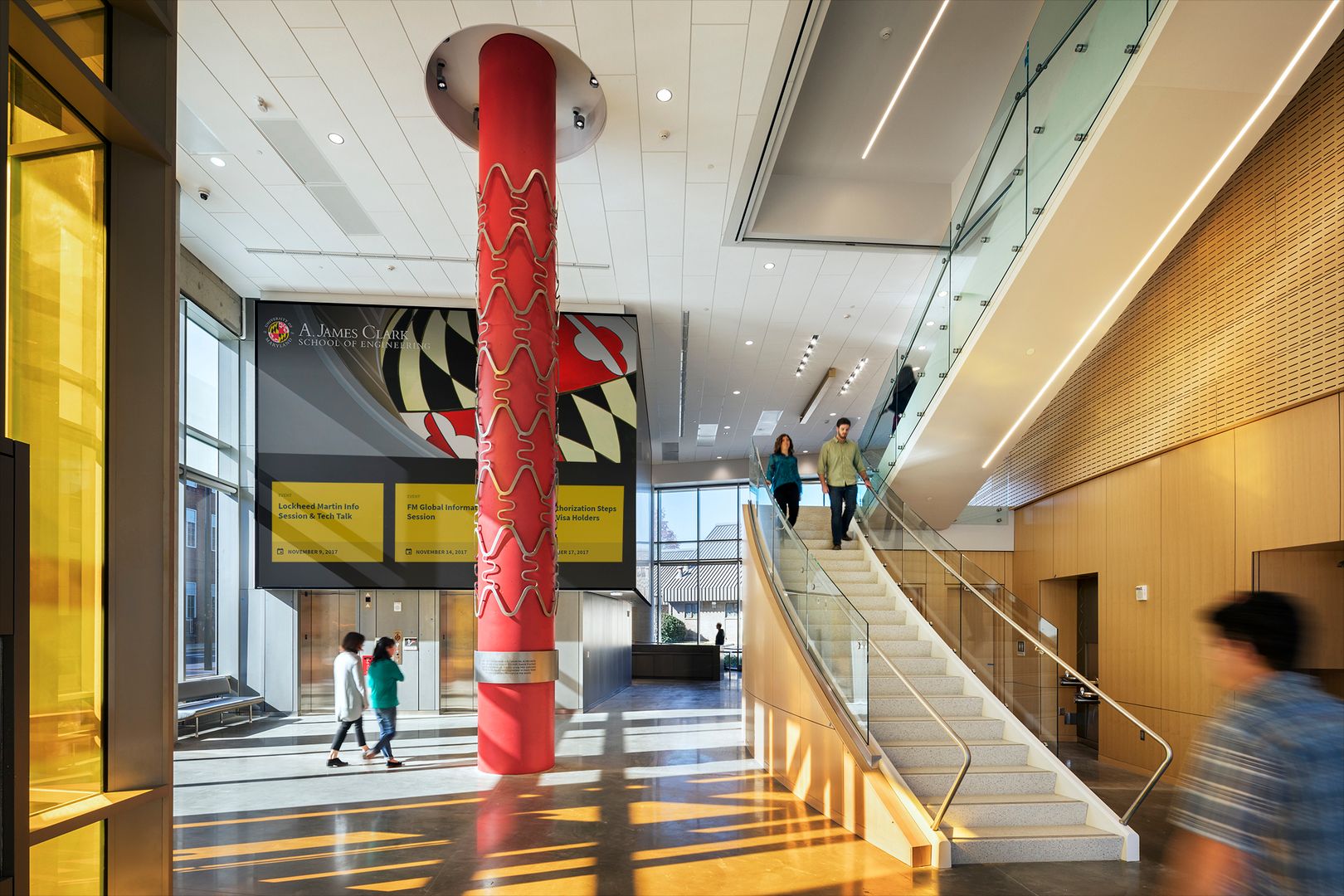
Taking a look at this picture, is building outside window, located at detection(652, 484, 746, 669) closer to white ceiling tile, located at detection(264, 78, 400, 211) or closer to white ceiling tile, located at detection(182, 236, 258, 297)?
white ceiling tile, located at detection(182, 236, 258, 297)

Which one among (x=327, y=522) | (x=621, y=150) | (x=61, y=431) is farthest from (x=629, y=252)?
(x=61, y=431)

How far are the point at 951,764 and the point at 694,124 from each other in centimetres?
595

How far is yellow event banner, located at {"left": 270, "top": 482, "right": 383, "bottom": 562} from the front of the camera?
13180mm

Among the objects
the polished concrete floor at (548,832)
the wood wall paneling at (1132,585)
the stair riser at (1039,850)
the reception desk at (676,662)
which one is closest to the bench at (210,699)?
the polished concrete floor at (548,832)

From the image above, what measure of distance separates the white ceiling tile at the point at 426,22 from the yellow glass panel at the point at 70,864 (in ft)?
20.5

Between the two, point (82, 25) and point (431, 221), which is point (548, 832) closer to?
point (82, 25)

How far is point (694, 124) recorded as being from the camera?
9164 millimetres

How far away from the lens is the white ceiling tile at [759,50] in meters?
7.42

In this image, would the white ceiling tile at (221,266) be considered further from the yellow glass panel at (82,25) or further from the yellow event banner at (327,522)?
the yellow glass panel at (82,25)

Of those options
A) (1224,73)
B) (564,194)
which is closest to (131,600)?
(1224,73)

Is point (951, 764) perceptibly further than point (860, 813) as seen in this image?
Yes

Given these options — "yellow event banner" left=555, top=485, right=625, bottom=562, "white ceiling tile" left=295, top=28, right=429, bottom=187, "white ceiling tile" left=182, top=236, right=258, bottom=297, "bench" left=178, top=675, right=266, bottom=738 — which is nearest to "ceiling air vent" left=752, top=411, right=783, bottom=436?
"yellow event banner" left=555, top=485, right=625, bottom=562

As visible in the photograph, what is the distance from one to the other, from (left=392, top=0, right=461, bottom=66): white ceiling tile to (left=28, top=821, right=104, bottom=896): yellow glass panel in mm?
6238

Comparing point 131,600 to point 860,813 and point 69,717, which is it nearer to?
point 69,717
